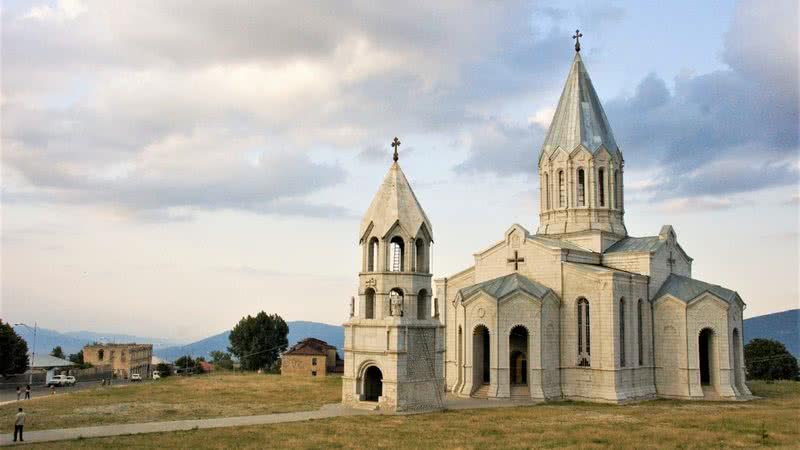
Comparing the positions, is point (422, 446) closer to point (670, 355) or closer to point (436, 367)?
point (436, 367)

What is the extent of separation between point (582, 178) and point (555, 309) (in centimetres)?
981

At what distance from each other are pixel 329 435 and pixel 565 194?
986 inches

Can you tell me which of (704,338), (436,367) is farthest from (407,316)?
(704,338)

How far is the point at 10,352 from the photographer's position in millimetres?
53406

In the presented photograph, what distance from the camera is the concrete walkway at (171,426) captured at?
22406 mm

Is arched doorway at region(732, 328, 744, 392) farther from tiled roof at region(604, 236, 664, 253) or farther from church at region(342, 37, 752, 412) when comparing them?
tiled roof at region(604, 236, 664, 253)

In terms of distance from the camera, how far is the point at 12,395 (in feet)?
130

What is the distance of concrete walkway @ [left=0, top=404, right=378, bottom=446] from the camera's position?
2241 centimetres

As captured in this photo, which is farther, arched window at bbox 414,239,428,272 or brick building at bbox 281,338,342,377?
brick building at bbox 281,338,342,377

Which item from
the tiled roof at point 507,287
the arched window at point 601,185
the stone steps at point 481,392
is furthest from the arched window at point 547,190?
the stone steps at point 481,392

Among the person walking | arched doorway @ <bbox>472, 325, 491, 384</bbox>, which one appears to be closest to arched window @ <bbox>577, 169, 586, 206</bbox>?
arched doorway @ <bbox>472, 325, 491, 384</bbox>

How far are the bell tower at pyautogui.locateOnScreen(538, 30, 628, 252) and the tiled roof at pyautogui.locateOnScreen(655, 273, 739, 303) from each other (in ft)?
13.9

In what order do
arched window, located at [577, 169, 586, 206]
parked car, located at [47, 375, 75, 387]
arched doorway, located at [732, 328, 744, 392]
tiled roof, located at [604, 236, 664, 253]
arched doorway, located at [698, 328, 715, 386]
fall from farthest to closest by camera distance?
parked car, located at [47, 375, 75, 387] → arched window, located at [577, 169, 586, 206] → tiled roof, located at [604, 236, 664, 253] → arched doorway, located at [732, 328, 744, 392] → arched doorway, located at [698, 328, 715, 386]

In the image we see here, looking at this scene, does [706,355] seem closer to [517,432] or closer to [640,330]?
[640,330]
